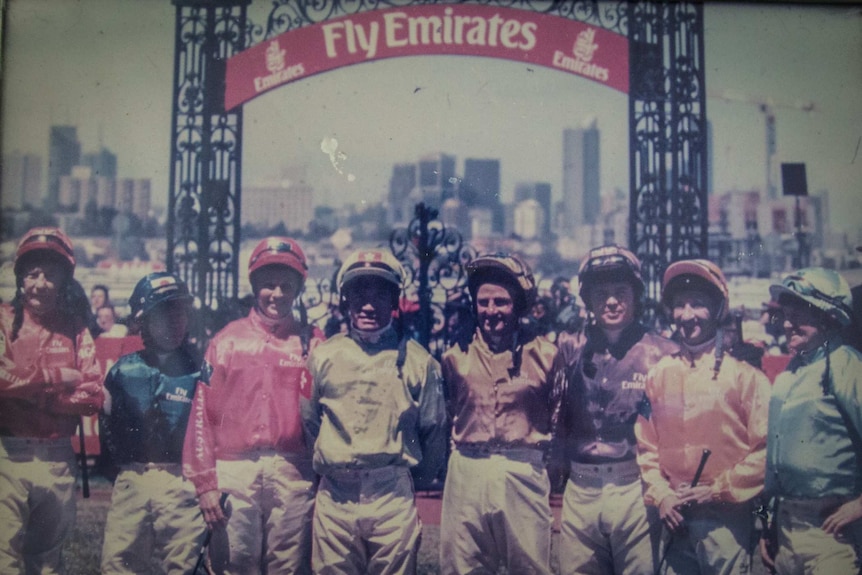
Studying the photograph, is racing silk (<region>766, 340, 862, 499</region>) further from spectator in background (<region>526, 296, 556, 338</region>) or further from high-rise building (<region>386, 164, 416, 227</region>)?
high-rise building (<region>386, 164, 416, 227</region>)

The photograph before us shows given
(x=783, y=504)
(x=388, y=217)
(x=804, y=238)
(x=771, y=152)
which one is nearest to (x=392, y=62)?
(x=388, y=217)

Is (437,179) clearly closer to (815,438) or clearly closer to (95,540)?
(815,438)

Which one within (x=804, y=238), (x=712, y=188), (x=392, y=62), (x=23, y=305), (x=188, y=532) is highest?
(x=392, y=62)

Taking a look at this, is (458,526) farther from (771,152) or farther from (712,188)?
(771,152)

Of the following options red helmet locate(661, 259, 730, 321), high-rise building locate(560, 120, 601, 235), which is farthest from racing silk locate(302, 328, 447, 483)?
red helmet locate(661, 259, 730, 321)

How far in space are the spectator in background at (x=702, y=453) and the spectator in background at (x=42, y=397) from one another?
3161 mm

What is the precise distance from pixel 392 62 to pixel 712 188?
6.71 feet

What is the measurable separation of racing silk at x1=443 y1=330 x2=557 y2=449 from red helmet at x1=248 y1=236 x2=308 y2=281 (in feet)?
3.35

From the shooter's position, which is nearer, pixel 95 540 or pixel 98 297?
pixel 95 540

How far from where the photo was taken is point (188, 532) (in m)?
3.93

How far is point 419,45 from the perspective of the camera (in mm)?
4207

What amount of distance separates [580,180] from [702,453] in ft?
5.49

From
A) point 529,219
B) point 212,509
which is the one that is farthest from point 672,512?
point 212,509

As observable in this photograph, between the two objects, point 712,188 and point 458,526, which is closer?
point 458,526
